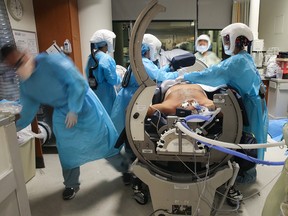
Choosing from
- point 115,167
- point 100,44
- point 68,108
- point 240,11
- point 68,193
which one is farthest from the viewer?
point 240,11

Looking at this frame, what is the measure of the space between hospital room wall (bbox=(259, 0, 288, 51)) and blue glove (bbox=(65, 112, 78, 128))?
406cm

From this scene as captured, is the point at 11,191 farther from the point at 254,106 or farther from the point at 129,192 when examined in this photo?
the point at 254,106

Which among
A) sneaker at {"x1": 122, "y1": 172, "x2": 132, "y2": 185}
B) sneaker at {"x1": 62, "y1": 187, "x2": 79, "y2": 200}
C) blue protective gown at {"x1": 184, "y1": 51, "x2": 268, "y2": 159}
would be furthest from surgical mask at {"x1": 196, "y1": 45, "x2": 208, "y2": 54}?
sneaker at {"x1": 62, "y1": 187, "x2": 79, "y2": 200}

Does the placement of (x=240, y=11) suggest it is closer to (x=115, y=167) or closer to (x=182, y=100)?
(x=182, y=100)

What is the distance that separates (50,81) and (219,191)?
1.56m

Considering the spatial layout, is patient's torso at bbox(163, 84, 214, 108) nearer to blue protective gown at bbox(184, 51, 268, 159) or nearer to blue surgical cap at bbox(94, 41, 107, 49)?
blue protective gown at bbox(184, 51, 268, 159)

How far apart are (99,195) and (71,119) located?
2.47 feet

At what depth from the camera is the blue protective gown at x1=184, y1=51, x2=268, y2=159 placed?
1696 mm

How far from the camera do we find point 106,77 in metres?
2.55

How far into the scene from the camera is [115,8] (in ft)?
14.5

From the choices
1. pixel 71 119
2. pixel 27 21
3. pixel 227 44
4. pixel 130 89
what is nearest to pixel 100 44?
pixel 130 89

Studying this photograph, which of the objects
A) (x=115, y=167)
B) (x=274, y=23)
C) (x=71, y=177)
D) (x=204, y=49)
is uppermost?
(x=274, y=23)

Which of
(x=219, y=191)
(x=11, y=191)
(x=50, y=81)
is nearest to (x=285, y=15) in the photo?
(x=219, y=191)

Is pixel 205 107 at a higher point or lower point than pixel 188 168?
higher
